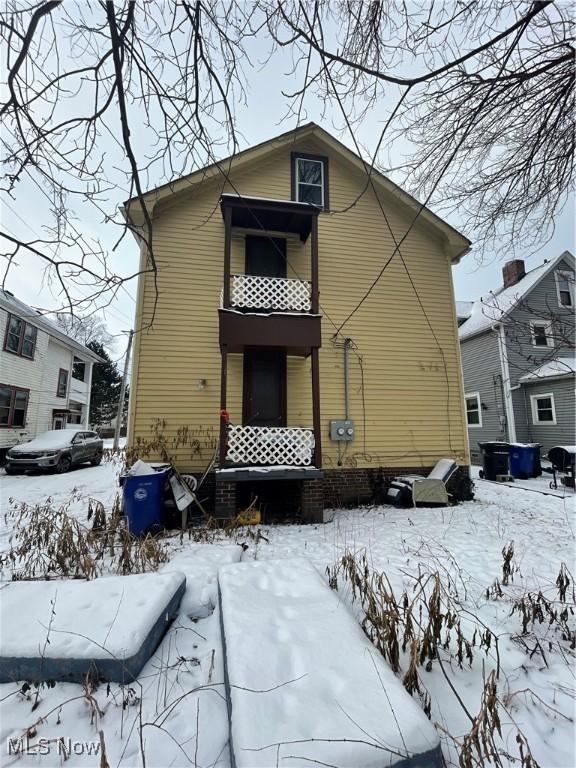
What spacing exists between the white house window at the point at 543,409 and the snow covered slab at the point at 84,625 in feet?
54.9

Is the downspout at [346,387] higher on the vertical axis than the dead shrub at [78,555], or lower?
higher

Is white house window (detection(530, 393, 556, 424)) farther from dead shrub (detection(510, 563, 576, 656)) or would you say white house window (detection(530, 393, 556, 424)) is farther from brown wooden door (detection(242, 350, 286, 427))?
dead shrub (detection(510, 563, 576, 656))

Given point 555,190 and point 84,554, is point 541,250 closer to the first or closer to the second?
point 555,190

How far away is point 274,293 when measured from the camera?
7684mm

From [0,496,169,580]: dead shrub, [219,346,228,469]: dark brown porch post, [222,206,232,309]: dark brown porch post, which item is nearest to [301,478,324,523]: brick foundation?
[219,346,228,469]: dark brown porch post

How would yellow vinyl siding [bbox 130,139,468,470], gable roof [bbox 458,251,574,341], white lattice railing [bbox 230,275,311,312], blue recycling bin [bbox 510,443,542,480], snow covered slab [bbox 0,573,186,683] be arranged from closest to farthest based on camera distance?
snow covered slab [bbox 0,573,186,683] < white lattice railing [bbox 230,275,311,312] < yellow vinyl siding [bbox 130,139,468,470] < blue recycling bin [bbox 510,443,542,480] < gable roof [bbox 458,251,574,341]

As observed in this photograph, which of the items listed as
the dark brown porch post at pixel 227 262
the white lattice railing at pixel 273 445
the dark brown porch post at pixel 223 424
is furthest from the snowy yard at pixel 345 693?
the dark brown porch post at pixel 227 262

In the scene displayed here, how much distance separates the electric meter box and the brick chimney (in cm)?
1505

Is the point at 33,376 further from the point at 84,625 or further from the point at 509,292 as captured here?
the point at 509,292

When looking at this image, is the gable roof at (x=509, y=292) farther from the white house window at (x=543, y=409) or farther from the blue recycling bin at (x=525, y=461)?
the blue recycling bin at (x=525, y=461)

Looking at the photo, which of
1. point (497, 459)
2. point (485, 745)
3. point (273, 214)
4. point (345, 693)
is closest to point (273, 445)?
point (273, 214)

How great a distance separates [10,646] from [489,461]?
13.1 metres

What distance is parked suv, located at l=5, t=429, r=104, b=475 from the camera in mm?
13031

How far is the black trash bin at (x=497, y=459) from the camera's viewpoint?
1186 centimetres
